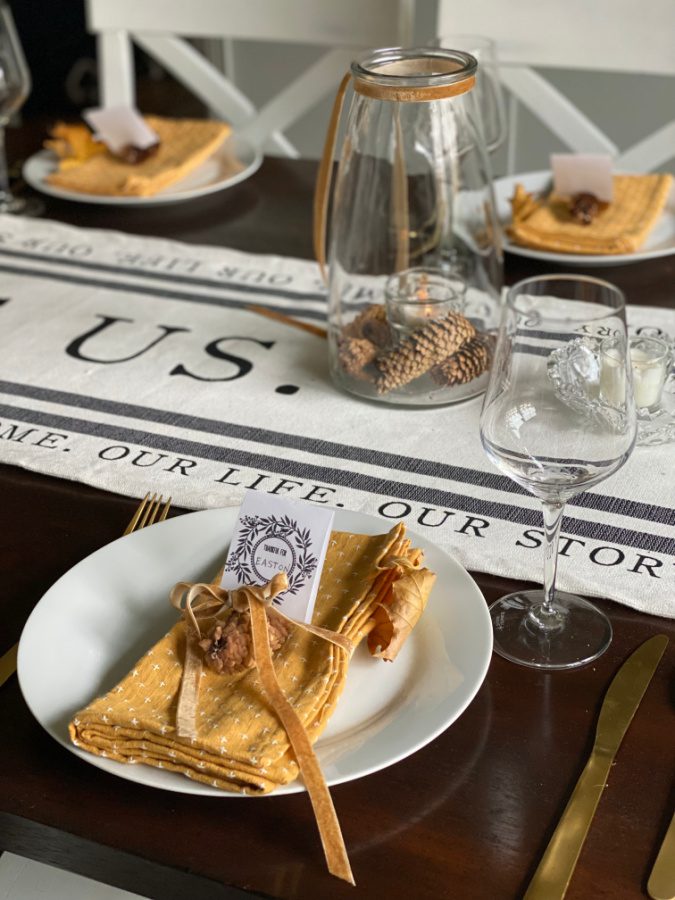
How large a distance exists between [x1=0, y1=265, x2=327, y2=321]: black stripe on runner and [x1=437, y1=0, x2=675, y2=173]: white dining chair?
0.60 meters

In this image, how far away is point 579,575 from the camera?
29.6 inches

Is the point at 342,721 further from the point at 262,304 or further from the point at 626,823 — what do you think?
the point at 262,304

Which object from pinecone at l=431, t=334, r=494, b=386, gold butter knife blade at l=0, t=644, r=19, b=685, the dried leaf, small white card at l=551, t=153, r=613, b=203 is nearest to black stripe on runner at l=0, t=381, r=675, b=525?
pinecone at l=431, t=334, r=494, b=386

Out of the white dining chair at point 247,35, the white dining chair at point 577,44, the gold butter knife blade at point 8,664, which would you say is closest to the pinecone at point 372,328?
the gold butter knife blade at point 8,664

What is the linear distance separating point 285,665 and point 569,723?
17 cm

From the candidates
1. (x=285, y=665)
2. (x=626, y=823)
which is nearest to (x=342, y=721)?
(x=285, y=665)

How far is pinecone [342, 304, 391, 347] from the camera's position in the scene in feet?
3.34

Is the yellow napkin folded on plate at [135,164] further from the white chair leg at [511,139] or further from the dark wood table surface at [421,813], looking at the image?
the dark wood table surface at [421,813]

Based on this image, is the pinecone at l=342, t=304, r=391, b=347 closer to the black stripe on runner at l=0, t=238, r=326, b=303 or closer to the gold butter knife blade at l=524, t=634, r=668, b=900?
the black stripe on runner at l=0, t=238, r=326, b=303

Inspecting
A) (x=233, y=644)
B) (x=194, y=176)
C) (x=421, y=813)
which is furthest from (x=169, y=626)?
(x=194, y=176)

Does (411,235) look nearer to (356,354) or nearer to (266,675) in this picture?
(356,354)

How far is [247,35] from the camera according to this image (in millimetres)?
1818

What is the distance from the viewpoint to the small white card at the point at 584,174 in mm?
1307

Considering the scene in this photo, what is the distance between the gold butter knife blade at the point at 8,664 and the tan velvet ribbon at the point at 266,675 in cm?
11
